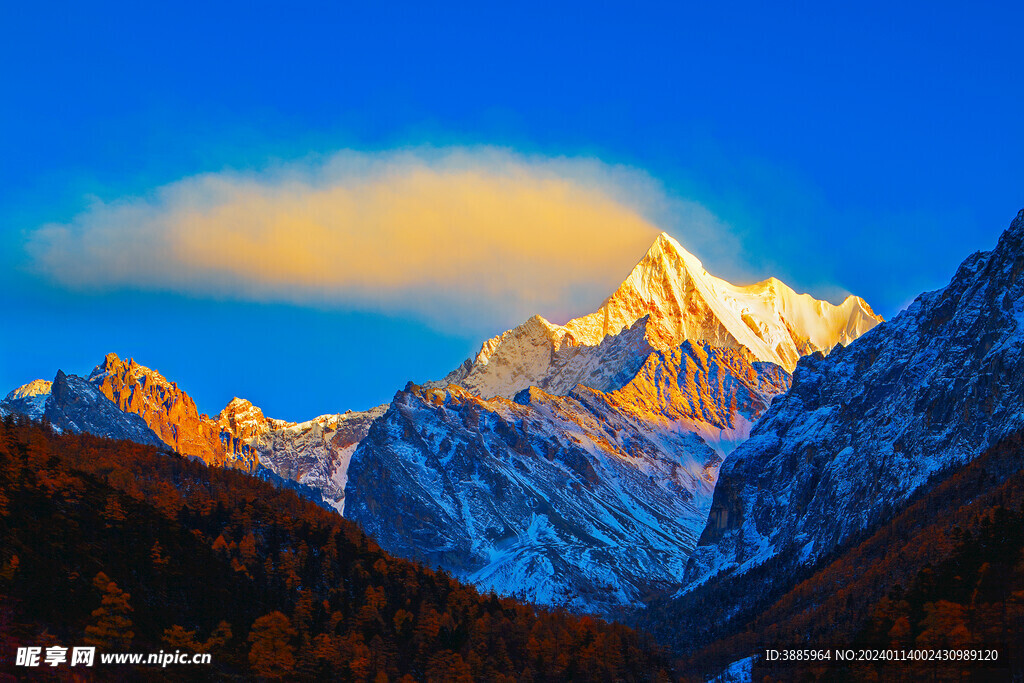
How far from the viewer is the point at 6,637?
18100cm

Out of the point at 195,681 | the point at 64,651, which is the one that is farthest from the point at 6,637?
the point at 195,681

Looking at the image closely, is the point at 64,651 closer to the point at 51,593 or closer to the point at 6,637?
the point at 6,637

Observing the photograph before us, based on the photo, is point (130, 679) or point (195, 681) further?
point (195, 681)

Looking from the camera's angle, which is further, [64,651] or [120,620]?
[120,620]

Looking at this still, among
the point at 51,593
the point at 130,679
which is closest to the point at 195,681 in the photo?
the point at 130,679

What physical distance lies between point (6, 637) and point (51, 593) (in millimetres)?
18312

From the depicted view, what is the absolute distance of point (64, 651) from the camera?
181 meters

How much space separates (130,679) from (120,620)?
16771 mm

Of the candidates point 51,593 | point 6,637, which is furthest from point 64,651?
point 51,593

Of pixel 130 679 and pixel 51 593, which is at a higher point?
pixel 51 593

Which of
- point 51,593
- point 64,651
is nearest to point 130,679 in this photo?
point 64,651

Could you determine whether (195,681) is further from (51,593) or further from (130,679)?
(51,593)

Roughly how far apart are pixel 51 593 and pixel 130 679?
25.4 meters

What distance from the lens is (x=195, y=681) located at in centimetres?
19425
